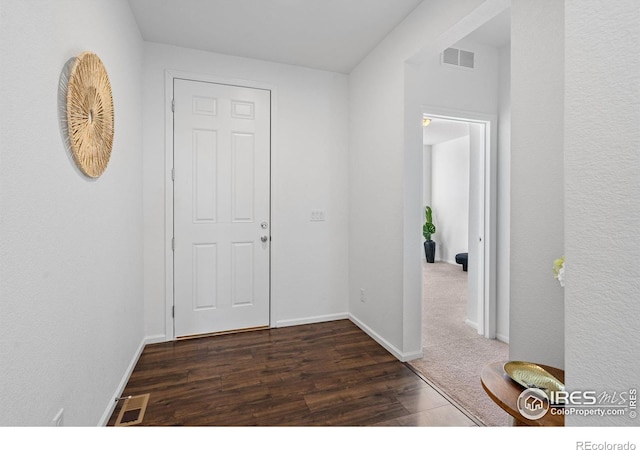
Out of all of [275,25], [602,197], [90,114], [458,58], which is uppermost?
[275,25]

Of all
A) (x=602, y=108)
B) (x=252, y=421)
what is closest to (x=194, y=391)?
(x=252, y=421)

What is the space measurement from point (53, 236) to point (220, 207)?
1.83 meters

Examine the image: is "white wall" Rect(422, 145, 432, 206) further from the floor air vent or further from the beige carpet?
the floor air vent

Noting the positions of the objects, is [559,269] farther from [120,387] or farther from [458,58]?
[120,387]

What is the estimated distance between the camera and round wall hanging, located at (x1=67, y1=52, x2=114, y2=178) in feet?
4.42

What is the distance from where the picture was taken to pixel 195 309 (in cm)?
298

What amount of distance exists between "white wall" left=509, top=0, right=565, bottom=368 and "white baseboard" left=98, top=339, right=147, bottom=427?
220cm

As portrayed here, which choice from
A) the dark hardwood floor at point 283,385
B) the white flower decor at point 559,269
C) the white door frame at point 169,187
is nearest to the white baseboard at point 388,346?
the dark hardwood floor at point 283,385

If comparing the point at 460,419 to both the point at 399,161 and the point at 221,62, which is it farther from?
the point at 221,62

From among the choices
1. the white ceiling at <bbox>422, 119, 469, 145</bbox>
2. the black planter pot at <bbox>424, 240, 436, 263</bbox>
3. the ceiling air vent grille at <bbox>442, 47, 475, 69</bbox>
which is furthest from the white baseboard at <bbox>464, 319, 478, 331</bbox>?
the black planter pot at <bbox>424, 240, 436, 263</bbox>

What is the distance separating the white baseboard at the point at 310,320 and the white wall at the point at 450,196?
4165 millimetres

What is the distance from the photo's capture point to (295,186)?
10.7ft

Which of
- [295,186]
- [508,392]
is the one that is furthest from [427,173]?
[508,392]

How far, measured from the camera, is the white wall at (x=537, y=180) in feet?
4.61
